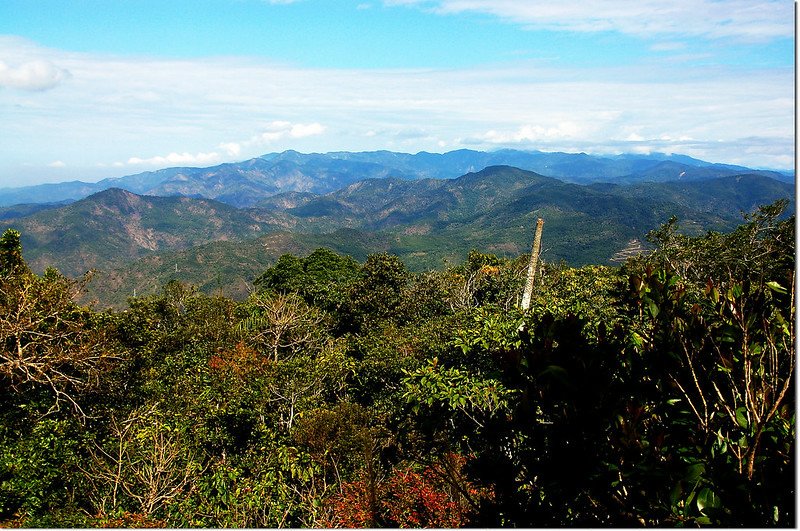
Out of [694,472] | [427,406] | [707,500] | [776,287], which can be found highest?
[776,287]

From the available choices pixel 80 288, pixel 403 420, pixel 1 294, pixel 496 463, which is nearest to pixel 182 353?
pixel 80 288

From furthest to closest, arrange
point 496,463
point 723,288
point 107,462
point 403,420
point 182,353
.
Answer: point 182,353 < point 403,420 < point 107,462 < point 723,288 < point 496,463

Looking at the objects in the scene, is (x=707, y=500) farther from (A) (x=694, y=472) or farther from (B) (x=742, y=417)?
(B) (x=742, y=417)

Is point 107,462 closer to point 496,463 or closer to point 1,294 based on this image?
point 1,294

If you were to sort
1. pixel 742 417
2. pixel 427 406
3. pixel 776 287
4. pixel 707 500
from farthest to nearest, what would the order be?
pixel 427 406 → pixel 776 287 → pixel 742 417 → pixel 707 500

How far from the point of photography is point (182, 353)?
22.0 m

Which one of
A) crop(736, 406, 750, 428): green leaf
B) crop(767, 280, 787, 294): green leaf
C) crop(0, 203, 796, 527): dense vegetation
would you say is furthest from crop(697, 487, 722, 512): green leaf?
crop(767, 280, 787, 294): green leaf

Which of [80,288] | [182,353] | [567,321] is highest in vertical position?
[567,321]

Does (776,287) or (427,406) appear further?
(427,406)

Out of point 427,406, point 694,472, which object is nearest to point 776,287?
point 694,472

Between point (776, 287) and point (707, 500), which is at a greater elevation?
point (776, 287)

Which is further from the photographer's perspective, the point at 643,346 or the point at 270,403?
the point at 270,403

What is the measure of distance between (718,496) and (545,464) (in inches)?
35.5

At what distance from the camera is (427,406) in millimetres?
8219
